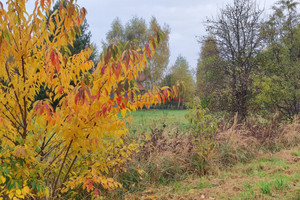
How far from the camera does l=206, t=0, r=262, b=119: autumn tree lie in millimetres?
8656

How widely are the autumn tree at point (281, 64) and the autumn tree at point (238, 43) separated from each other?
400 millimetres

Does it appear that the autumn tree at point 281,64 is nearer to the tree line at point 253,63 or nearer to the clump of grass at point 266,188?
the tree line at point 253,63

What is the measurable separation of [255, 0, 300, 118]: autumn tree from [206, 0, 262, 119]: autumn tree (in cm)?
40

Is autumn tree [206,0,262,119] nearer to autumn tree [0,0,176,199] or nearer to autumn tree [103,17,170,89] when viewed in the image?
autumn tree [0,0,176,199]

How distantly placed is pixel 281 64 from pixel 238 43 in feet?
5.20

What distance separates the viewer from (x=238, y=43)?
9.12 meters

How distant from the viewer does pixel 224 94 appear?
28.0 ft

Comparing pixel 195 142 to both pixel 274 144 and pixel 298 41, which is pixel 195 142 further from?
pixel 298 41

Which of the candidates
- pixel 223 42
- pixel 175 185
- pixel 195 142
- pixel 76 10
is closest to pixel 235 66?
pixel 223 42

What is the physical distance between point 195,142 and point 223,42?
5509 mm

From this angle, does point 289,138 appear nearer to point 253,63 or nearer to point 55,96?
point 253,63

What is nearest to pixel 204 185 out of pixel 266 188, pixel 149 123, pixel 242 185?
pixel 242 185

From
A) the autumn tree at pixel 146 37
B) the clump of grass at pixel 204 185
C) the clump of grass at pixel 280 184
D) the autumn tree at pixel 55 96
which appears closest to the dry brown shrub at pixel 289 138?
the clump of grass at pixel 280 184

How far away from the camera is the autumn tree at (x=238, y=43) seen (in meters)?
8.66
